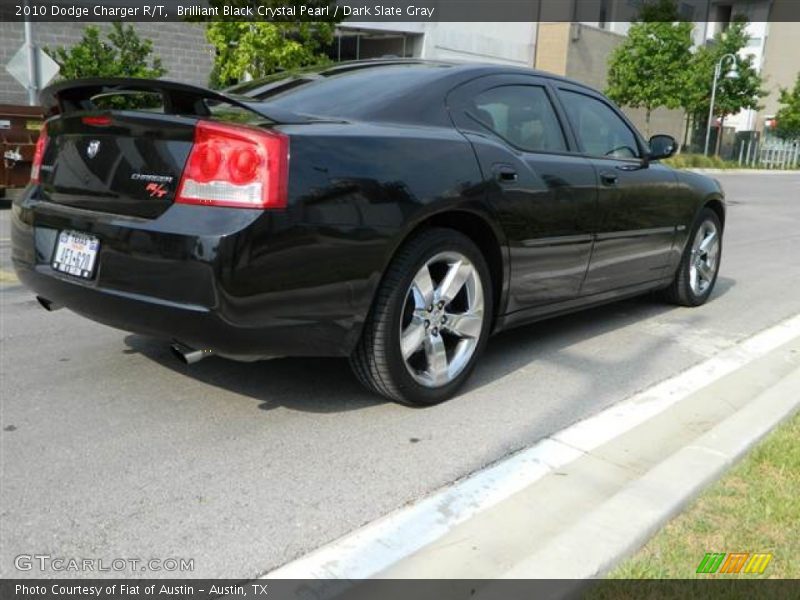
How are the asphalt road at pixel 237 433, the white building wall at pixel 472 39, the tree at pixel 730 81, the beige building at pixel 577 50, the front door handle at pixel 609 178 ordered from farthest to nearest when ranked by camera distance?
1. the tree at pixel 730 81
2. the beige building at pixel 577 50
3. the white building wall at pixel 472 39
4. the front door handle at pixel 609 178
5. the asphalt road at pixel 237 433

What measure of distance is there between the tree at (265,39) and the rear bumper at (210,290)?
1395cm

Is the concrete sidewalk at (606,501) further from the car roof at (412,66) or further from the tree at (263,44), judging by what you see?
the tree at (263,44)

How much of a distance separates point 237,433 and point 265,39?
14.5 meters

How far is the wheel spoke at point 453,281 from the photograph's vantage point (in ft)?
11.9

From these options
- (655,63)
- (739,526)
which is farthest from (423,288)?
(655,63)

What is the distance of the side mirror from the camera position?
5129 millimetres

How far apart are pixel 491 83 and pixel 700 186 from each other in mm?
2403

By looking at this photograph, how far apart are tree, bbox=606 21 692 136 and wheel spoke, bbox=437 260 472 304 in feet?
104

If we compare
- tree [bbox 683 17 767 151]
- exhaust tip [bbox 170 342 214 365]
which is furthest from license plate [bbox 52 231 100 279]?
tree [bbox 683 17 767 151]

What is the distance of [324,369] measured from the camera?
13.6 feet

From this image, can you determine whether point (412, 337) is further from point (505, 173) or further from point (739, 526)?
point (739, 526)

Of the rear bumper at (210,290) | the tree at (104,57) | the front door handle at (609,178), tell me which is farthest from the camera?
the tree at (104,57)

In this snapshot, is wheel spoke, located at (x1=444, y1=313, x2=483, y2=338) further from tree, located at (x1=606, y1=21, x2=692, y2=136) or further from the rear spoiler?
tree, located at (x1=606, y1=21, x2=692, y2=136)

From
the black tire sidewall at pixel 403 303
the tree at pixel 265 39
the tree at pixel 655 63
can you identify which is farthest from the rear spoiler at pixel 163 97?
the tree at pixel 655 63
